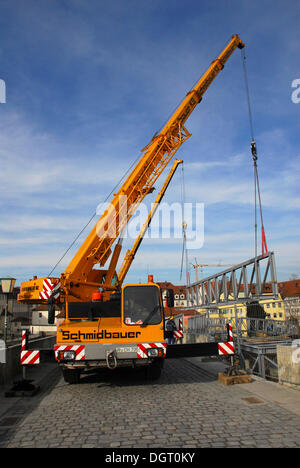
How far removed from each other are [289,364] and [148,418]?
3466mm

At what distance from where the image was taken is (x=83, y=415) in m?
5.98

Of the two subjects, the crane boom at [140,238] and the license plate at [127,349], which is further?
the crane boom at [140,238]

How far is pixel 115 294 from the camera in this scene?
28.9 feet

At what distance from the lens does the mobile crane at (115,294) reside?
7.86 m

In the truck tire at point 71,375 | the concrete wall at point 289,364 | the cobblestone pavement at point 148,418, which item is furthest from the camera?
the truck tire at point 71,375

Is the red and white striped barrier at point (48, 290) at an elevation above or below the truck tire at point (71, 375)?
above

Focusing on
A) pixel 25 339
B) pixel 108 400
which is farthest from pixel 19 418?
pixel 25 339

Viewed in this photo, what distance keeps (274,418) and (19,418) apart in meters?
4.23

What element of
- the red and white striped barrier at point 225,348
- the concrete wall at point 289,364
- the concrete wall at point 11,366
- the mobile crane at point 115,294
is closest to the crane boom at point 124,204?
the mobile crane at point 115,294

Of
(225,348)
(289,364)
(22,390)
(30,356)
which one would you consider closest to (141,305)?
(225,348)

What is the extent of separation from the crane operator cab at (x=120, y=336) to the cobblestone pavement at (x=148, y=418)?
653 mm

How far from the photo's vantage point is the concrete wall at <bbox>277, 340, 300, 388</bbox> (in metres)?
7.09

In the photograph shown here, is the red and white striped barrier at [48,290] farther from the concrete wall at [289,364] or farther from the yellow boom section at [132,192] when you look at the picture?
the concrete wall at [289,364]
